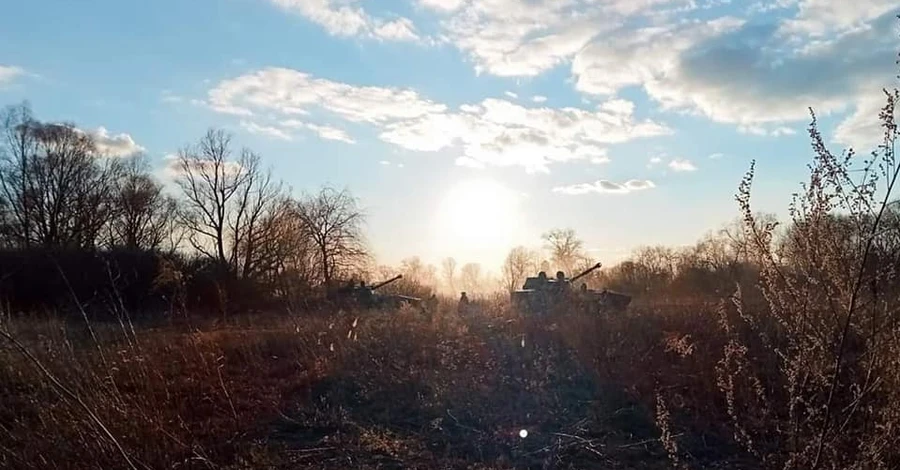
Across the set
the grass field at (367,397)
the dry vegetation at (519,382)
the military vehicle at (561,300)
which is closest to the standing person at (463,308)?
the military vehicle at (561,300)

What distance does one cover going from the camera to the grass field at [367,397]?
481cm

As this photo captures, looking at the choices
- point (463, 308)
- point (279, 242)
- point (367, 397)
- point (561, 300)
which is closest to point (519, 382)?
point (367, 397)

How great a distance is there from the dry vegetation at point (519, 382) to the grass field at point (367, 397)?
0.04 metres

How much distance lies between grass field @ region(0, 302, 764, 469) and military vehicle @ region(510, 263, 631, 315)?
213 centimetres

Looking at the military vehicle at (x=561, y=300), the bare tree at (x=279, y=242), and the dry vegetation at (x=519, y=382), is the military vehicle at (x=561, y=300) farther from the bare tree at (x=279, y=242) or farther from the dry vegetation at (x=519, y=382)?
the bare tree at (x=279, y=242)

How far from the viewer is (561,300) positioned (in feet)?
58.1

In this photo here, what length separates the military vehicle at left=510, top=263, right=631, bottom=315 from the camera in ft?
50.9

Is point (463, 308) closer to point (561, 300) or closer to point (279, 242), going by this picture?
point (561, 300)

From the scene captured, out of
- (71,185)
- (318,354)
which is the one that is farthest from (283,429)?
(71,185)

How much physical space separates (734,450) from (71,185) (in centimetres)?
3974

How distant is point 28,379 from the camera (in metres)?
7.11

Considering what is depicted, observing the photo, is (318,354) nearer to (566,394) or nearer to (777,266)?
(566,394)

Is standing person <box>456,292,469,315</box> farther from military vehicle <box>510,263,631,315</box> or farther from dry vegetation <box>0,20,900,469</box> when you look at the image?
dry vegetation <box>0,20,900,469</box>

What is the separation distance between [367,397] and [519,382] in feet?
7.05
